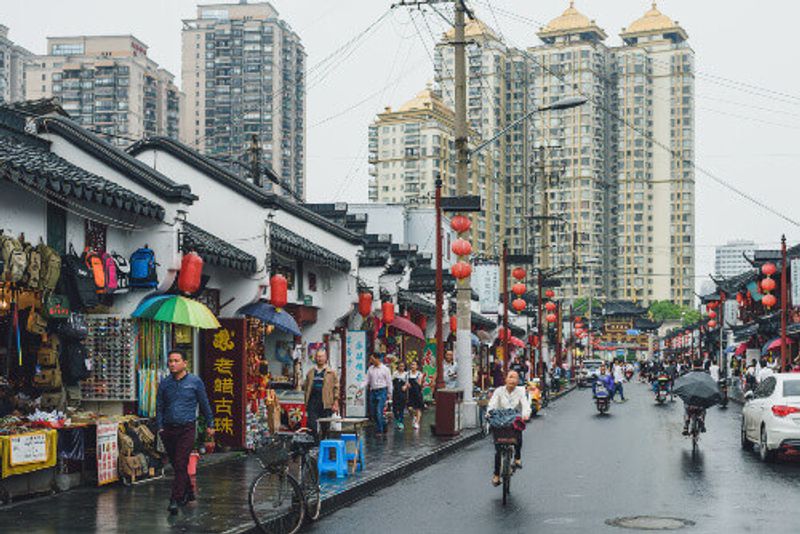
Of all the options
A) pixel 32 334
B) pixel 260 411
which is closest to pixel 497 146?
pixel 260 411

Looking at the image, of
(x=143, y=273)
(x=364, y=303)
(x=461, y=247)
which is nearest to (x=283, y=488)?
(x=143, y=273)

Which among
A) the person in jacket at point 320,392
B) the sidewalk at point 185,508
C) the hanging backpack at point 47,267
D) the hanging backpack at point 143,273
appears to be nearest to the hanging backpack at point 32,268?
the hanging backpack at point 47,267

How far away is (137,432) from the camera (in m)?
16.2

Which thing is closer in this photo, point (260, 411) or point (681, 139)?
point (260, 411)

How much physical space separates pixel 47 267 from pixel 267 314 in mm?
7431

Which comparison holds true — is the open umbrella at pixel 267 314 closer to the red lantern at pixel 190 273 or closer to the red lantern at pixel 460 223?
the red lantern at pixel 190 273

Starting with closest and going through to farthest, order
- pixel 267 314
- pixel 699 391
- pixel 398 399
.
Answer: pixel 267 314 < pixel 699 391 < pixel 398 399

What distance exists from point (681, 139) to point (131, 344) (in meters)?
131

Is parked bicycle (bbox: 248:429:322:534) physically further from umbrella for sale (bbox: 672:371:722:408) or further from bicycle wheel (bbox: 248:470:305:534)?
umbrella for sale (bbox: 672:371:722:408)

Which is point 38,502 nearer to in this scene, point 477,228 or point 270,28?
point 477,228

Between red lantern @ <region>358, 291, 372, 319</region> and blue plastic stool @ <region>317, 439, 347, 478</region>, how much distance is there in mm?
12703

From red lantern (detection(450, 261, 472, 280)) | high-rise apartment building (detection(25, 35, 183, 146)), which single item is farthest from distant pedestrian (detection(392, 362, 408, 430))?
high-rise apartment building (detection(25, 35, 183, 146))

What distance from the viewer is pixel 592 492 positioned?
1591 centimetres

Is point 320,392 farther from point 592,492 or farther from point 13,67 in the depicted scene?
point 13,67
